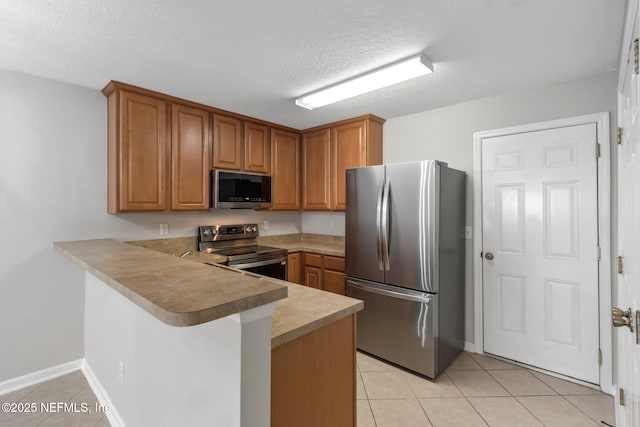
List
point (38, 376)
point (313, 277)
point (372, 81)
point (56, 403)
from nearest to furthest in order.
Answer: point (56, 403), point (372, 81), point (38, 376), point (313, 277)

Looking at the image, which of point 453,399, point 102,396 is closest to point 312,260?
point 453,399

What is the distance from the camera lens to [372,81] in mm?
2359

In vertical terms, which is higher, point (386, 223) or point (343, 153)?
point (343, 153)

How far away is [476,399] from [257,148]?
3.16 meters

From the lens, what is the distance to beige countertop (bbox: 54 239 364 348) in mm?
845

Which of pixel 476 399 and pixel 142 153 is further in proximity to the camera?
pixel 142 153

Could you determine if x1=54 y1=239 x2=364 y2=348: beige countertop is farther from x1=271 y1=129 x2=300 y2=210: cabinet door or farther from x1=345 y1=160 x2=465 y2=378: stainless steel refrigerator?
x1=271 y1=129 x2=300 y2=210: cabinet door

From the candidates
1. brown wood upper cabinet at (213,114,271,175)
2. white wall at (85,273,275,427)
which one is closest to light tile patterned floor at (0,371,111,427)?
white wall at (85,273,275,427)

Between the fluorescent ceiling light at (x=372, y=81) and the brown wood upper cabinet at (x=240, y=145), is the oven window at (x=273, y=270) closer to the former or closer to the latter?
the brown wood upper cabinet at (x=240, y=145)

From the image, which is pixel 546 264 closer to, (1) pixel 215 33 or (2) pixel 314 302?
(2) pixel 314 302

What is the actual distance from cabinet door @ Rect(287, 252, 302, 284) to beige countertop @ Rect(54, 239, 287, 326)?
2103 mm

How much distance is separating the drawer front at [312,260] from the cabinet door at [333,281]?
133 millimetres

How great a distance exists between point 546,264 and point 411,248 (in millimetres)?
1149

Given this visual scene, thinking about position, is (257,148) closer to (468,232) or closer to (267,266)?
(267,266)
